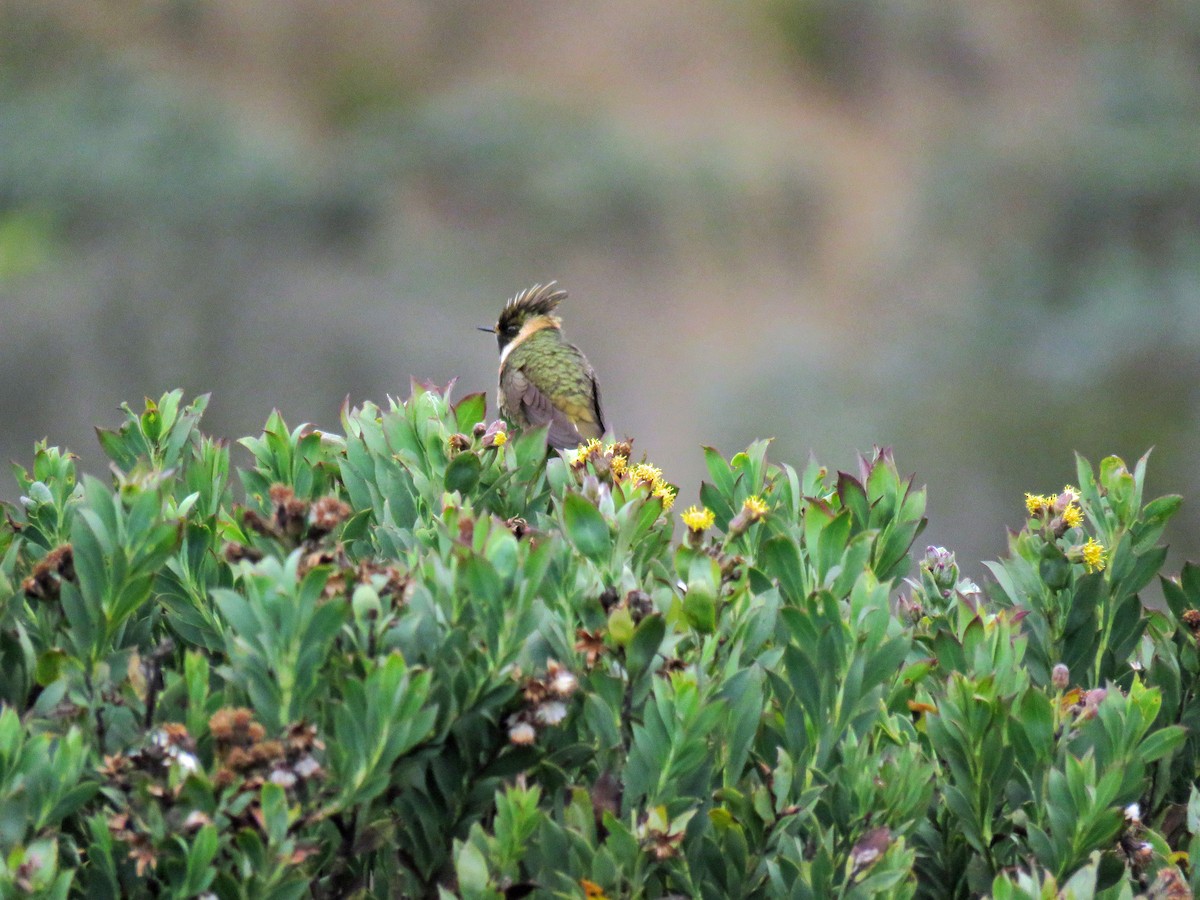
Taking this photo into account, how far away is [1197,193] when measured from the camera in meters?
12.4

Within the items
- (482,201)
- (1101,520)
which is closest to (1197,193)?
(482,201)

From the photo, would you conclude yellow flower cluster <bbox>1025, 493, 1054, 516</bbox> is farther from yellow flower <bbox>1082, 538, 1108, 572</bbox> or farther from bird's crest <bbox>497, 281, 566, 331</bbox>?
bird's crest <bbox>497, 281, 566, 331</bbox>

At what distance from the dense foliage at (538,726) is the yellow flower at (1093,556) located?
15cm

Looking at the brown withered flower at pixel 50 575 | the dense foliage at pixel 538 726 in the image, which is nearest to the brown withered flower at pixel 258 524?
the dense foliage at pixel 538 726

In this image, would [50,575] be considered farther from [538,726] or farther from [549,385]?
[549,385]

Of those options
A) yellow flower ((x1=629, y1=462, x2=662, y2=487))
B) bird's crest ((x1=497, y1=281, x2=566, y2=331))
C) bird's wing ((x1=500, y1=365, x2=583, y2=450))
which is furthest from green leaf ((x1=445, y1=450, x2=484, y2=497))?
bird's crest ((x1=497, y1=281, x2=566, y2=331))

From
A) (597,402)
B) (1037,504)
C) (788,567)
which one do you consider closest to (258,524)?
(788,567)

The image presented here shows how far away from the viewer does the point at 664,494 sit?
92.2 inches

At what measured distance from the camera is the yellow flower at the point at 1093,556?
229 centimetres

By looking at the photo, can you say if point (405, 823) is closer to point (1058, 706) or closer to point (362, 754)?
point (362, 754)

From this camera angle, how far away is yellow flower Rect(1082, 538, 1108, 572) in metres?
2.29

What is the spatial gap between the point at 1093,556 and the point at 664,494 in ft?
2.32

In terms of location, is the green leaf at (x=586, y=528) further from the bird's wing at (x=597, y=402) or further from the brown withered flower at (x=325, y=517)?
the bird's wing at (x=597, y=402)

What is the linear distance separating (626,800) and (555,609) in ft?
0.92
